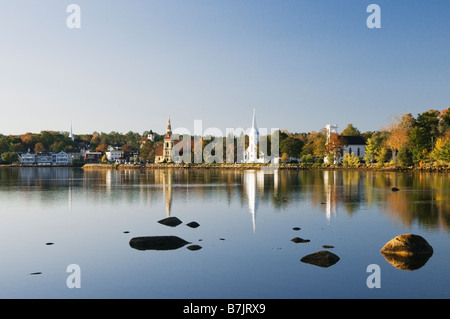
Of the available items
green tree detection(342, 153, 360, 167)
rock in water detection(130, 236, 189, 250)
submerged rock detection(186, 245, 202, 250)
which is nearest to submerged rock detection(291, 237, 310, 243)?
submerged rock detection(186, 245, 202, 250)

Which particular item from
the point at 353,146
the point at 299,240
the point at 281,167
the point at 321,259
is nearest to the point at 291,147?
the point at 281,167

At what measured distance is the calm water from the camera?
18656mm

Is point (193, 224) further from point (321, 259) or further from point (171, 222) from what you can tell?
point (321, 259)

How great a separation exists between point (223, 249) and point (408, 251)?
10.3m

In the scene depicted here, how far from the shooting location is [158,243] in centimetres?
2572

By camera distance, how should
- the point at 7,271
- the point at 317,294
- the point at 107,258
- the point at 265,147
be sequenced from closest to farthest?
the point at 317,294 < the point at 7,271 < the point at 107,258 < the point at 265,147

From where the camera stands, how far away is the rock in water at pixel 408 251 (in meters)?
22.2

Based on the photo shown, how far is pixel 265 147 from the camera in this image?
163500mm

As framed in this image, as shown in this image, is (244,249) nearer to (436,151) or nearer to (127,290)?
(127,290)

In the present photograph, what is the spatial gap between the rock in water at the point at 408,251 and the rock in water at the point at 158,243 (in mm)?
11953

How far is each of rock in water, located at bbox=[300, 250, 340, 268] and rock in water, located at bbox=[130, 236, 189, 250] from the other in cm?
778

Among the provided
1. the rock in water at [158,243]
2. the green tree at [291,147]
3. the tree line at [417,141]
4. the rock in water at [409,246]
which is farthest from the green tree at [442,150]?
the rock in water at [158,243]

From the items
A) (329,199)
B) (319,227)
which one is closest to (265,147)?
(329,199)

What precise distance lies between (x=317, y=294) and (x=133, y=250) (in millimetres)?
11975
